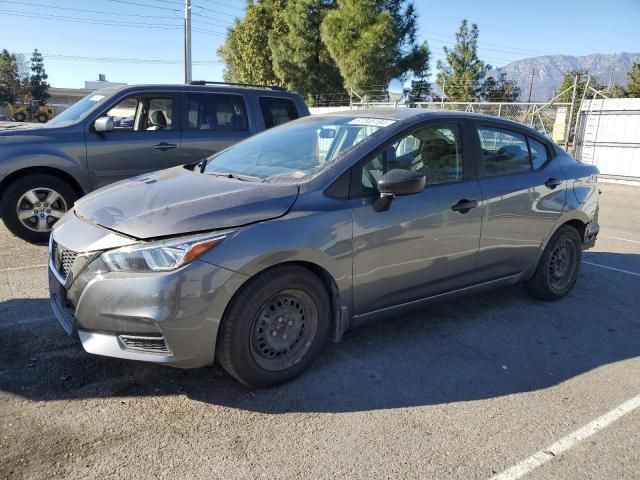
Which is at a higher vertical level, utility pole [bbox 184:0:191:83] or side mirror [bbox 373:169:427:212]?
utility pole [bbox 184:0:191:83]

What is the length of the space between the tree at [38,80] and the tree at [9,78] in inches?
67.8

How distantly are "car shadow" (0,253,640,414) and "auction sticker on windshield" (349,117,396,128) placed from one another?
156cm

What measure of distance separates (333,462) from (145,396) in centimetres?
120

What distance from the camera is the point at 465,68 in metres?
32.9

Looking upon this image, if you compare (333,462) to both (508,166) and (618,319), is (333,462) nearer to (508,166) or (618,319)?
(508,166)

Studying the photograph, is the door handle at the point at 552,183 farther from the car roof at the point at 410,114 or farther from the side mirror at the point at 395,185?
the side mirror at the point at 395,185

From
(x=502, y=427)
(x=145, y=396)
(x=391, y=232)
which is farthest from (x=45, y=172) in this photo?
(x=502, y=427)

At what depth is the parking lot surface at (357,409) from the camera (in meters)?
2.59

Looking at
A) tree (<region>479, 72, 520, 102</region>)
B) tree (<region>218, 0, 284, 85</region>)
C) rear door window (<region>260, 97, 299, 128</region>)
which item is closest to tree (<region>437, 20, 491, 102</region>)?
tree (<region>479, 72, 520, 102</region>)

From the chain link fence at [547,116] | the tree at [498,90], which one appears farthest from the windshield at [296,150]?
the tree at [498,90]

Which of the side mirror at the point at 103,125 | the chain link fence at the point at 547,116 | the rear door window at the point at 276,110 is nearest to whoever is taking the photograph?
the side mirror at the point at 103,125

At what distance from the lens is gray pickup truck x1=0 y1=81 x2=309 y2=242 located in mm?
6140

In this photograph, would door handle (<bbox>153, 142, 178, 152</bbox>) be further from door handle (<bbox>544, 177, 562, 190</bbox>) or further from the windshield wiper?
door handle (<bbox>544, 177, 562, 190</bbox>)

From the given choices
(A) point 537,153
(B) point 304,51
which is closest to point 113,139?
(A) point 537,153
